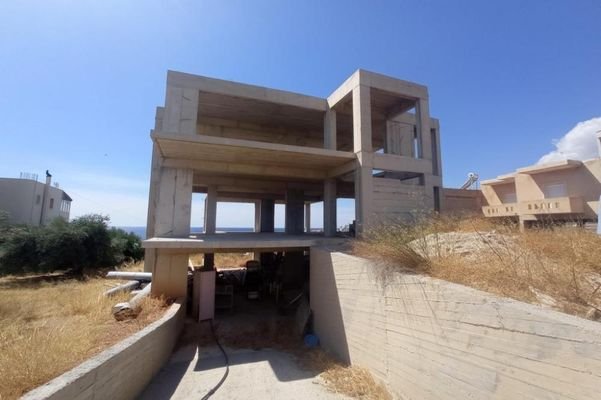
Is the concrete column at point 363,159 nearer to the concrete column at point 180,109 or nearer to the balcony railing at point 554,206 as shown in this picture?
the concrete column at point 180,109

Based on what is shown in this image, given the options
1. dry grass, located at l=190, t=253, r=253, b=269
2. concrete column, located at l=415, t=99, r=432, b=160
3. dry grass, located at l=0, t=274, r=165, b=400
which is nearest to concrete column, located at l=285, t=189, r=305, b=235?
dry grass, located at l=190, t=253, r=253, b=269

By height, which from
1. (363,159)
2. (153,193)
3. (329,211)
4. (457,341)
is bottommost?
(457,341)

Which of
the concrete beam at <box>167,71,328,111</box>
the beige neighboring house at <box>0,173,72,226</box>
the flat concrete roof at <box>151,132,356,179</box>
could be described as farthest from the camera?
the beige neighboring house at <box>0,173,72,226</box>

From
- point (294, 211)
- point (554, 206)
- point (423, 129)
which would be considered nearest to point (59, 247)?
point (294, 211)

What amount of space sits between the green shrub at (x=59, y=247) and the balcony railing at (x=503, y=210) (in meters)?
26.0

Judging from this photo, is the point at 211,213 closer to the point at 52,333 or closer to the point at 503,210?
the point at 52,333

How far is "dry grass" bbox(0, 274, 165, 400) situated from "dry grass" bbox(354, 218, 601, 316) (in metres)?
5.81

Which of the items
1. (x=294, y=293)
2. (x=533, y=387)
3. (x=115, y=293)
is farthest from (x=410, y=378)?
(x=115, y=293)

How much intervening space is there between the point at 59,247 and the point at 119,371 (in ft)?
55.0

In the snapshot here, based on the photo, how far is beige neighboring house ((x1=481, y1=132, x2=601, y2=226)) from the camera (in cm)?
1453

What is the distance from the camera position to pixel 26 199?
93.6 ft

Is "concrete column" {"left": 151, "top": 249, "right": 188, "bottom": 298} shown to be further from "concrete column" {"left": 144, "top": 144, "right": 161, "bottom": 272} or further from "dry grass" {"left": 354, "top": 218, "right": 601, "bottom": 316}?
"dry grass" {"left": 354, "top": 218, "right": 601, "bottom": 316}

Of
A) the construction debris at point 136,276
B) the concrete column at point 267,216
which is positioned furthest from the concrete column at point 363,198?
the concrete column at point 267,216

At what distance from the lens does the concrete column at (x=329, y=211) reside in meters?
12.1
